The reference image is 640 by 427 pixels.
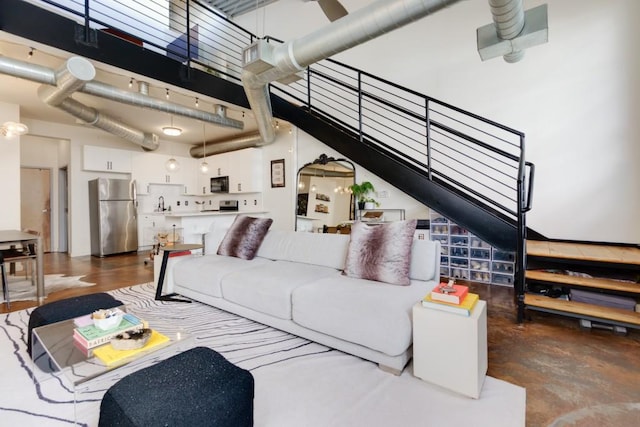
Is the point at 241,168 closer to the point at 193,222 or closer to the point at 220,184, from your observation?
the point at 220,184

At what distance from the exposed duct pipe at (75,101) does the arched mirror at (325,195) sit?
11.0ft

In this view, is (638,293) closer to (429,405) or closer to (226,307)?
(429,405)

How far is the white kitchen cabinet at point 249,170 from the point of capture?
6.52 m

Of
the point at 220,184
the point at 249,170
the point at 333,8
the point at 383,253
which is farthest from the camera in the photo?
the point at 220,184

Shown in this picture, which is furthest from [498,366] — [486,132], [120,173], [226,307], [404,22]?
[120,173]

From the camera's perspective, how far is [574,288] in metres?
2.63

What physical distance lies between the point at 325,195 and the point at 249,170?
2111 mm

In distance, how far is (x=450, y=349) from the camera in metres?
1.64

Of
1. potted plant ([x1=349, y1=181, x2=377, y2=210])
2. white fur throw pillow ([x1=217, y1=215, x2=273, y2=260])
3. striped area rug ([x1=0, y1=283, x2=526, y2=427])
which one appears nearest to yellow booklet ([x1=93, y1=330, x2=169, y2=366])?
striped area rug ([x1=0, y1=283, x2=526, y2=427])

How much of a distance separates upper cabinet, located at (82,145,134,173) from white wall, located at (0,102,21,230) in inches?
58.0

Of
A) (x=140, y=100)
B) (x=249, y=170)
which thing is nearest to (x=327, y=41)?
(x=140, y=100)

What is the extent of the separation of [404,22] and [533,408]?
2.82 m

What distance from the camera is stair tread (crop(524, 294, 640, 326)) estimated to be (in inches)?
90.4

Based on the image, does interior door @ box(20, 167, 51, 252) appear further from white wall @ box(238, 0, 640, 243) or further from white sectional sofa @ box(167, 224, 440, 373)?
white wall @ box(238, 0, 640, 243)
